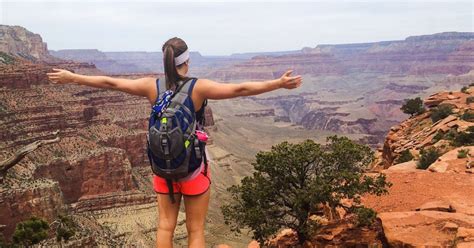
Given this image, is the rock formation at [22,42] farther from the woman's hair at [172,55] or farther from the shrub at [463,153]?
the woman's hair at [172,55]

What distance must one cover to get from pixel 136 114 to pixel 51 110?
29525mm

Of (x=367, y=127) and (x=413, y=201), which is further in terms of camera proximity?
(x=367, y=127)

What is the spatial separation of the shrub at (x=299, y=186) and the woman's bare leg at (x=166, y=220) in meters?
8.11

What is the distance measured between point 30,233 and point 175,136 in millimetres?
23043

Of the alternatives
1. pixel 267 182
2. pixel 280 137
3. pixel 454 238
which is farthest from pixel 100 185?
pixel 280 137

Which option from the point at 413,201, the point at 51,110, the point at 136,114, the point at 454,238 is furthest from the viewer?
the point at 136,114

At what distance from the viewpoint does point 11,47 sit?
15850 centimetres

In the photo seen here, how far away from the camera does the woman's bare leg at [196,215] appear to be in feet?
22.5

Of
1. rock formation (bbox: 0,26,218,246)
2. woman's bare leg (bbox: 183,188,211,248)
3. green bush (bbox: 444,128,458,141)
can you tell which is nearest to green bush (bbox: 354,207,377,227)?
woman's bare leg (bbox: 183,188,211,248)

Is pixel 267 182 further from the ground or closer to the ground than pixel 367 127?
further from the ground

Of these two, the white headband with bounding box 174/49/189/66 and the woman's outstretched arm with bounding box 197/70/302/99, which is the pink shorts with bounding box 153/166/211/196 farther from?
the white headband with bounding box 174/49/189/66

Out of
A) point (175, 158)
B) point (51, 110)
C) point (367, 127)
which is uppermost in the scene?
point (175, 158)

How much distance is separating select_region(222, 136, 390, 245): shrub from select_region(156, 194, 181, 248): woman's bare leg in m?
8.11

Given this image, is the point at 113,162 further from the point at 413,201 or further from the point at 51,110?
the point at 413,201
